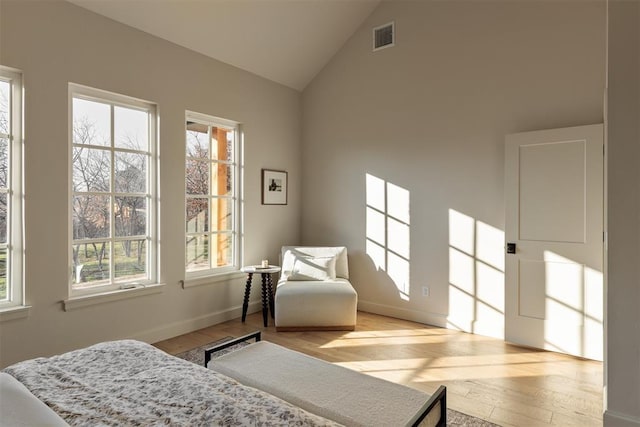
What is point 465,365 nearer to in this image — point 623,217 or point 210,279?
point 623,217

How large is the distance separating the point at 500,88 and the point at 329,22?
2.02 metres

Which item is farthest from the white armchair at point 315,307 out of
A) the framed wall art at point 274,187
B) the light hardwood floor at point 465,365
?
the framed wall art at point 274,187

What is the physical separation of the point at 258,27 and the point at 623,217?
12.0 ft

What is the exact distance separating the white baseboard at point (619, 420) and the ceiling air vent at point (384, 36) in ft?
12.8

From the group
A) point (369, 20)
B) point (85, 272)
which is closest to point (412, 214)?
point (369, 20)

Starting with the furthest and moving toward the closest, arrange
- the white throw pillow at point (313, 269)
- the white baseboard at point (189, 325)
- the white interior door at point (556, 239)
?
1. the white throw pillow at point (313, 269)
2. the white baseboard at point (189, 325)
3. the white interior door at point (556, 239)

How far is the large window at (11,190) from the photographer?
2.79 meters

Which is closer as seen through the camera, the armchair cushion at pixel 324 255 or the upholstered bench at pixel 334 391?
the upholstered bench at pixel 334 391

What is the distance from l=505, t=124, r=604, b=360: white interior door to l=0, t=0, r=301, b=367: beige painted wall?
2743mm

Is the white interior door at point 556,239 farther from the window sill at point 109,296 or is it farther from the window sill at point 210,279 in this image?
the window sill at point 109,296

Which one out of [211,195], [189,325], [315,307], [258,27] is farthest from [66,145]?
[315,307]

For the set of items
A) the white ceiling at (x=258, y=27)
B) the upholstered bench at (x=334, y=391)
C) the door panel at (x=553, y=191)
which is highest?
the white ceiling at (x=258, y=27)

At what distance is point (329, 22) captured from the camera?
442 cm

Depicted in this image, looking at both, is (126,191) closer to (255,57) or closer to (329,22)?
(255,57)
